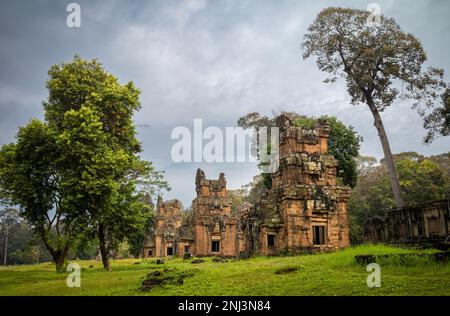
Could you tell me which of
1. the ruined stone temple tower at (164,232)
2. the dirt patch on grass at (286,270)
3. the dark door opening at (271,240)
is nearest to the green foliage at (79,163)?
the dark door opening at (271,240)

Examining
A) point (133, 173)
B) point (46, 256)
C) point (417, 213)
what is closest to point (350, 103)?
point (417, 213)

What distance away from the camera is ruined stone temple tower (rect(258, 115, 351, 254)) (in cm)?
2156

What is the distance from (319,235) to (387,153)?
9.48 metres

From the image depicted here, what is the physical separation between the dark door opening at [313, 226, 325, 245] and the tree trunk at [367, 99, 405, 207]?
7.10 metres

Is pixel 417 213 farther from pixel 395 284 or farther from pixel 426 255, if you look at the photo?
pixel 395 284

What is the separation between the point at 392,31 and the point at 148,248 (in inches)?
1530

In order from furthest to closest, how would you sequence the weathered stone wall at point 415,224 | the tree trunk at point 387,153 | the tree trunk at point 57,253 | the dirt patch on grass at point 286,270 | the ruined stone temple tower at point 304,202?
the tree trunk at point 387,153 → the ruined stone temple tower at point 304,202 → the tree trunk at point 57,253 → the weathered stone wall at point 415,224 → the dirt patch on grass at point 286,270

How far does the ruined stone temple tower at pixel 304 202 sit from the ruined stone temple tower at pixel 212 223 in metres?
17.1

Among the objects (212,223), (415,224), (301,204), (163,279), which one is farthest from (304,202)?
(212,223)

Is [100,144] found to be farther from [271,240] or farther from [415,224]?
[415,224]

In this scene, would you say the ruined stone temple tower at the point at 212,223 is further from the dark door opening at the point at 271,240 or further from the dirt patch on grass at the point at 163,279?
the dirt patch on grass at the point at 163,279

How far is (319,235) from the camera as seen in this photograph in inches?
871

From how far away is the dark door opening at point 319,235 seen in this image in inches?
866
